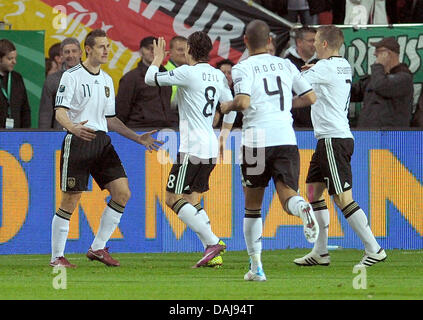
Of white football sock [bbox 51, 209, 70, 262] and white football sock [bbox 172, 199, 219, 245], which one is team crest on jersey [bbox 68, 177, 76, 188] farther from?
white football sock [bbox 172, 199, 219, 245]

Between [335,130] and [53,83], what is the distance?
14.1ft

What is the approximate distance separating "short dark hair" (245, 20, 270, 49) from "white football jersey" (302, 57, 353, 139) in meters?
1.62

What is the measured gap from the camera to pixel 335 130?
1210 cm

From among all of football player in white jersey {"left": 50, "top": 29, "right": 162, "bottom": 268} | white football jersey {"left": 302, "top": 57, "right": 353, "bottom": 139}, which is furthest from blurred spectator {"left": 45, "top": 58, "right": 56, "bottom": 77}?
white football jersey {"left": 302, "top": 57, "right": 353, "bottom": 139}

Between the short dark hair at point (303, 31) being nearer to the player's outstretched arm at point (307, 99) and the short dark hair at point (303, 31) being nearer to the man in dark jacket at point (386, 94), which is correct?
the man in dark jacket at point (386, 94)

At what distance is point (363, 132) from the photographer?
48.1 feet

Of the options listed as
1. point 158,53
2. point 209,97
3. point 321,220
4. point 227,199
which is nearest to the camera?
point 158,53

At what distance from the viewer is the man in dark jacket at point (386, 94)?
48.7 ft

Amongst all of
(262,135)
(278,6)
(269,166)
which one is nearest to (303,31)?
(278,6)

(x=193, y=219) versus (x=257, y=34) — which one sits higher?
(x=257, y=34)

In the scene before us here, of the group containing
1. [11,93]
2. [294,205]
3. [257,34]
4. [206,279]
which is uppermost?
[257,34]

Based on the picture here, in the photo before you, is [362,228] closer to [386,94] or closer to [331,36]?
[331,36]
